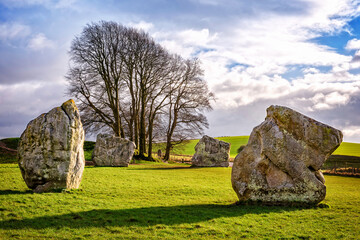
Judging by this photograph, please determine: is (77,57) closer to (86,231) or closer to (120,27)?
(120,27)

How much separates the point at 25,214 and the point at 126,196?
170 inches

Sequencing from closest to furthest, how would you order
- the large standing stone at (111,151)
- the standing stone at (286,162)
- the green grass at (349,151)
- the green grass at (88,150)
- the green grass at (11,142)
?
the standing stone at (286,162), the large standing stone at (111,151), the green grass at (88,150), the green grass at (11,142), the green grass at (349,151)

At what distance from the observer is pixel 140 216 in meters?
8.87

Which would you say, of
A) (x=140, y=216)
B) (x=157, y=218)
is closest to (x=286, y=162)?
(x=157, y=218)

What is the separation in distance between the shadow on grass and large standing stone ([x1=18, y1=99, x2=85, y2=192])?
10.7 feet

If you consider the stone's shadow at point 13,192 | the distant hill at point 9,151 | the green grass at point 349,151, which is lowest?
the stone's shadow at point 13,192

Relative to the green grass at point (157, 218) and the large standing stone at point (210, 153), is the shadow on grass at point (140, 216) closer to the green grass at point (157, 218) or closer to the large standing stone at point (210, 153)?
the green grass at point (157, 218)

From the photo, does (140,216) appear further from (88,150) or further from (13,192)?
(88,150)

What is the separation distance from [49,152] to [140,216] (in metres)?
4.97

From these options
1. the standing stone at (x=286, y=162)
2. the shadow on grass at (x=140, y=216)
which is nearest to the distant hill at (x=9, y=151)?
the shadow on grass at (x=140, y=216)

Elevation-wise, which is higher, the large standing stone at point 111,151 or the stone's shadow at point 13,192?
the large standing stone at point 111,151

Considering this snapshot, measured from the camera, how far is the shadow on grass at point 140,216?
7852 mm

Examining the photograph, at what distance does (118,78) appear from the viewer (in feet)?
110

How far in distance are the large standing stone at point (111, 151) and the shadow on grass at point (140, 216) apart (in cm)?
1580
